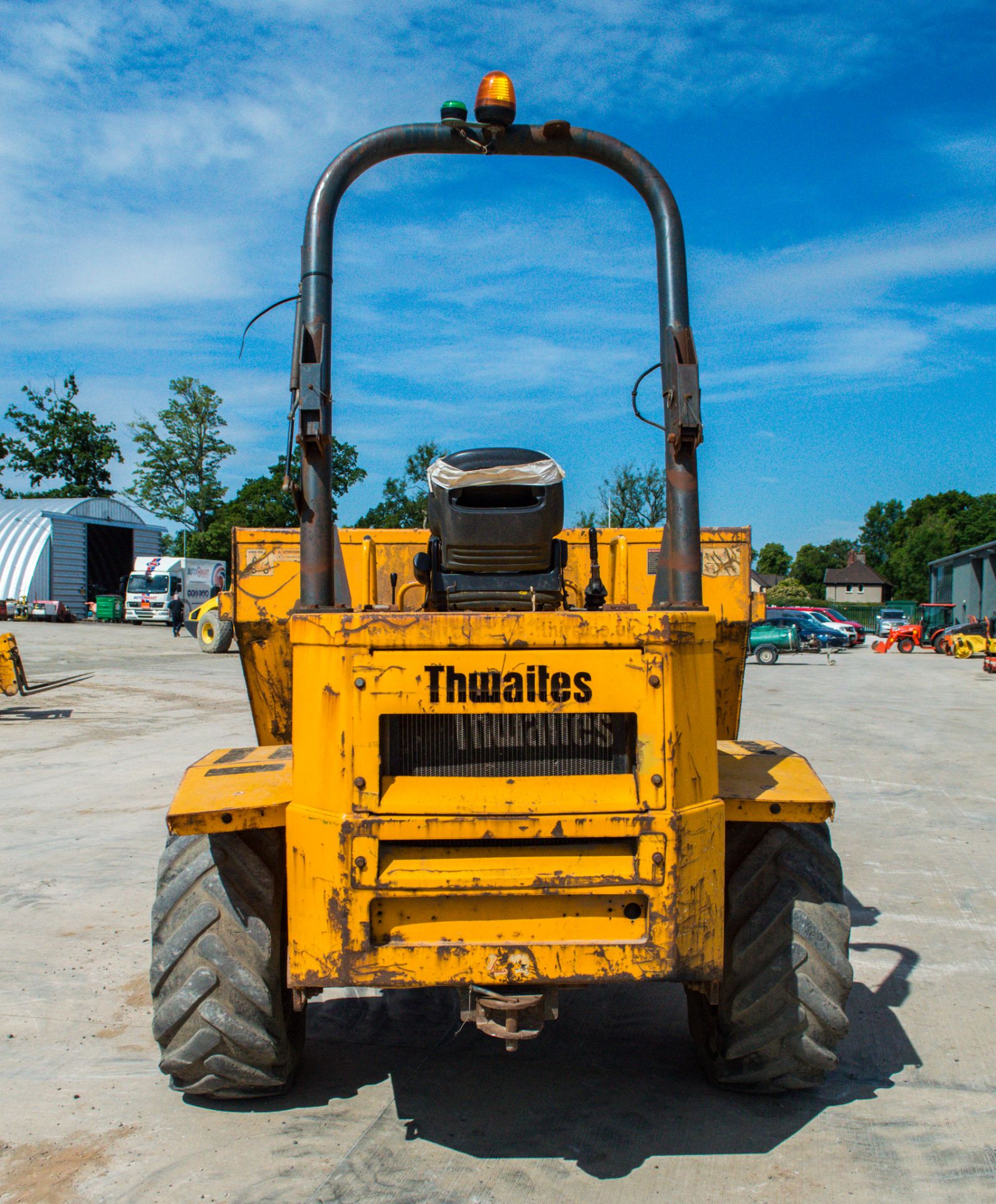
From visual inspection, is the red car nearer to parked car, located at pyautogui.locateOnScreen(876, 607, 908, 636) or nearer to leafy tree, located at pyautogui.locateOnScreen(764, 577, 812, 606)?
parked car, located at pyautogui.locateOnScreen(876, 607, 908, 636)

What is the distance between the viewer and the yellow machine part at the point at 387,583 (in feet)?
16.4

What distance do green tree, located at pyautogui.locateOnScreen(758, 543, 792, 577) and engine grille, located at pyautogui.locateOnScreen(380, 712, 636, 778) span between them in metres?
119

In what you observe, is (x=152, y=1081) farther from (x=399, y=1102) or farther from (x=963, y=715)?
(x=963, y=715)

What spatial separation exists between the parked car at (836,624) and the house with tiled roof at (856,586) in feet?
239

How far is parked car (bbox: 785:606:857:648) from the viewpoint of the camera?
135 ft

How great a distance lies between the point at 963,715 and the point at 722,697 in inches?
553

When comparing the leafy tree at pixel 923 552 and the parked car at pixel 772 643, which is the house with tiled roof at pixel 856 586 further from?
the parked car at pixel 772 643

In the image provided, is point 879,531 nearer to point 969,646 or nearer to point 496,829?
point 969,646

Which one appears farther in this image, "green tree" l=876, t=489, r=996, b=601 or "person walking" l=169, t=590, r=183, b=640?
"green tree" l=876, t=489, r=996, b=601

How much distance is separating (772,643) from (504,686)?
2991 centimetres

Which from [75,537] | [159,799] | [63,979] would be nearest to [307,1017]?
[63,979]

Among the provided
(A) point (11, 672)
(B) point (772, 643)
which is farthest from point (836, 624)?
(A) point (11, 672)

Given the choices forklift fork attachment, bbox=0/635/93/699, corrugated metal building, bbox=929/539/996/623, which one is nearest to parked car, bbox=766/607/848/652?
corrugated metal building, bbox=929/539/996/623

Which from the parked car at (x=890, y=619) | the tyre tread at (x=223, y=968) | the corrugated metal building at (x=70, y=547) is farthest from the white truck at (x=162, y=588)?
the tyre tread at (x=223, y=968)
